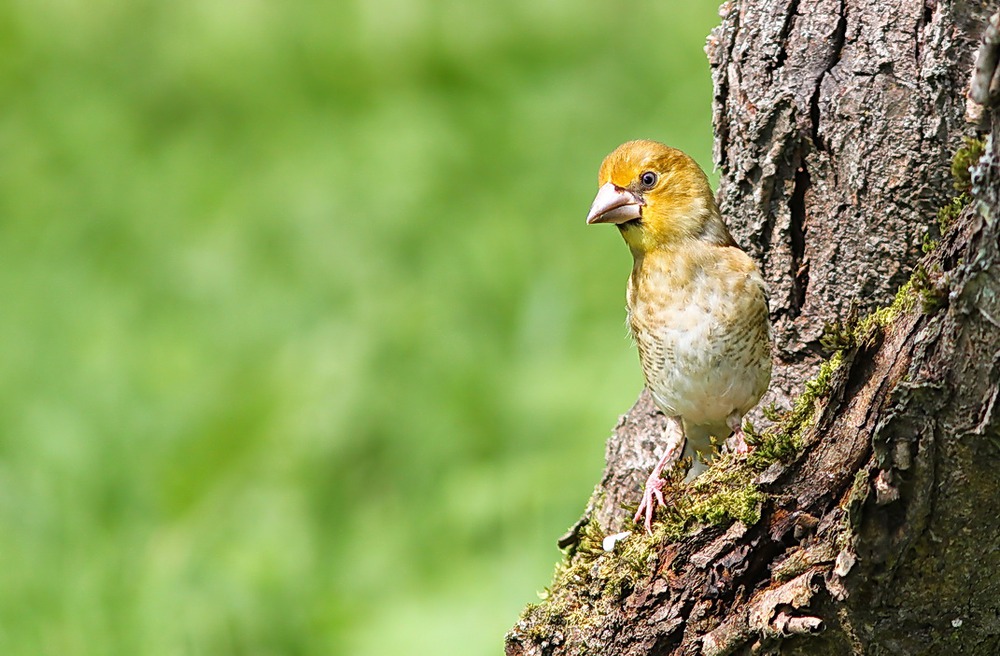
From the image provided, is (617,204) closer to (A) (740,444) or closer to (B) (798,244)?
(B) (798,244)

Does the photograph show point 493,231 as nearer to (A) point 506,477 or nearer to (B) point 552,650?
(A) point 506,477

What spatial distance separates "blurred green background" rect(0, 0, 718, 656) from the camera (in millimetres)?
5719

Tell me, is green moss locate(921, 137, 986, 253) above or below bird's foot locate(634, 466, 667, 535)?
below

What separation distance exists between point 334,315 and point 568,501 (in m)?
2.06

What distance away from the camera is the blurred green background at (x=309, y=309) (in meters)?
5.72

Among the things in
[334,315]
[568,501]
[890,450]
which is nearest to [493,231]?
[334,315]

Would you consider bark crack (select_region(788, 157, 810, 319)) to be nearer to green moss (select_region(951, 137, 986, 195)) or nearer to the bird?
the bird

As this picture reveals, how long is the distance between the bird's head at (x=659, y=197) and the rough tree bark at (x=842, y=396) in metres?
0.19

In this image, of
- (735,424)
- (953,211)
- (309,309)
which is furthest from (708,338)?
(309,309)

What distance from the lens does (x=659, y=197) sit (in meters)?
3.73

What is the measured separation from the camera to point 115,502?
5902mm

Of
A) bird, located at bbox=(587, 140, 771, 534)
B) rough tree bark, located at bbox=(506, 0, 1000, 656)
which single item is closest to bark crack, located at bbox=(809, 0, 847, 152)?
rough tree bark, located at bbox=(506, 0, 1000, 656)

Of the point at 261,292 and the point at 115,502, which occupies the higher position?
the point at 261,292

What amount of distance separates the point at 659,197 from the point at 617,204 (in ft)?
0.45
